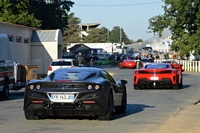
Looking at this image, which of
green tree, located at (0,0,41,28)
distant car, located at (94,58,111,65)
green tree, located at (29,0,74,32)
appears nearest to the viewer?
green tree, located at (0,0,41,28)

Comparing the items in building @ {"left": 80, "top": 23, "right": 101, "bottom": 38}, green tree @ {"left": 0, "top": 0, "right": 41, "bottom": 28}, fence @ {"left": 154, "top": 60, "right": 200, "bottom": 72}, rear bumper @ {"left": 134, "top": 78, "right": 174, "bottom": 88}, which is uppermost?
building @ {"left": 80, "top": 23, "right": 101, "bottom": 38}

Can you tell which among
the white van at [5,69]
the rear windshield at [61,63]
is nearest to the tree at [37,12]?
the rear windshield at [61,63]

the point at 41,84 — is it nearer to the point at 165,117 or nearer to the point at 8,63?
the point at 165,117

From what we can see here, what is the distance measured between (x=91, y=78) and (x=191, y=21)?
4302cm

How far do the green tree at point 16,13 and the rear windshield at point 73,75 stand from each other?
36.8 meters

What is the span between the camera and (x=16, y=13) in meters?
50.8

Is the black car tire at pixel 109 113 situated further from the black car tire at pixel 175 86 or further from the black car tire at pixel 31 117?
the black car tire at pixel 175 86

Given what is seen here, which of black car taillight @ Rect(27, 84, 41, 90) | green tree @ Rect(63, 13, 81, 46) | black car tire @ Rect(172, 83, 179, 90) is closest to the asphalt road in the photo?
black car taillight @ Rect(27, 84, 41, 90)

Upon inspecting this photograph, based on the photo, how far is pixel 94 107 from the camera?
1227 cm

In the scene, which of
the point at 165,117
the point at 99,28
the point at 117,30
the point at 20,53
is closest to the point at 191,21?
the point at 20,53

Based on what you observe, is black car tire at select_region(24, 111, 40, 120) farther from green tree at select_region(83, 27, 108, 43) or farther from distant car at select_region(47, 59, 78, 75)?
green tree at select_region(83, 27, 108, 43)

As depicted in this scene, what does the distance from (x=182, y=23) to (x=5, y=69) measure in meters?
36.8

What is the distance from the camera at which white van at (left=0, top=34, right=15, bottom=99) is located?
761 inches

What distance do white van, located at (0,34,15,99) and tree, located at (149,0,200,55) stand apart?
34.2m
